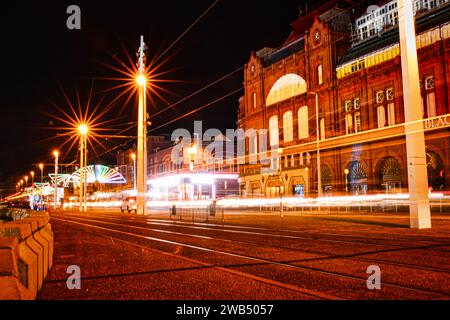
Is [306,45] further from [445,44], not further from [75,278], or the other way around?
[75,278]

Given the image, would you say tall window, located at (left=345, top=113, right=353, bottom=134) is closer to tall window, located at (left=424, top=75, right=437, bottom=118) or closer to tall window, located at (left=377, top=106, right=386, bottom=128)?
tall window, located at (left=377, top=106, right=386, bottom=128)

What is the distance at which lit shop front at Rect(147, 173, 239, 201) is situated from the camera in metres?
63.5

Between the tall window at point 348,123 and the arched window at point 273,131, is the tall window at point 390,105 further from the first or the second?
the arched window at point 273,131

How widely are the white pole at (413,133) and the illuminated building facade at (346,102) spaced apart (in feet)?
47.7

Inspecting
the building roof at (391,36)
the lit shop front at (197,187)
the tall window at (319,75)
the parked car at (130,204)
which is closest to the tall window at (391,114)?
the building roof at (391,36)

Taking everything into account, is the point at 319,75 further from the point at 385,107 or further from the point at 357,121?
the point at 385,107

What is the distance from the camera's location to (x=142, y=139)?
36.0 m

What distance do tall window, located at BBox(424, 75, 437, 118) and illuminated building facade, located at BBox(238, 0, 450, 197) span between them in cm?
8

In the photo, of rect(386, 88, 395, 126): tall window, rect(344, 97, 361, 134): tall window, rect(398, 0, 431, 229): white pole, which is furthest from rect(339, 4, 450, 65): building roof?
rect(398, 0, 431, 229): white pole

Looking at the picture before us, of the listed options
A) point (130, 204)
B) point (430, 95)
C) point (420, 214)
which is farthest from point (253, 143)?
point (420, 214)

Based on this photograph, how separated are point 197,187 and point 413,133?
180 ft

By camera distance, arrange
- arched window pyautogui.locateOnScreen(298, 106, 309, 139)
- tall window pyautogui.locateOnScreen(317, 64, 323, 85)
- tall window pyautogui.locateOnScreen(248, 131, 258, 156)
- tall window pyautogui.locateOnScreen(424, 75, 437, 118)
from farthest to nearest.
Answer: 1. tall window pyautogui.locateOnScreen(248, 131, 258, 156)
2. arched window pyautogui.locateOnScreen(298, 106, 309, 139)
3. tall window pyautogui.locateOnScreen(317, 64, 323, 85)
4. tall window pyautogui.locateOnScreen(424, 75, 437, 118)
